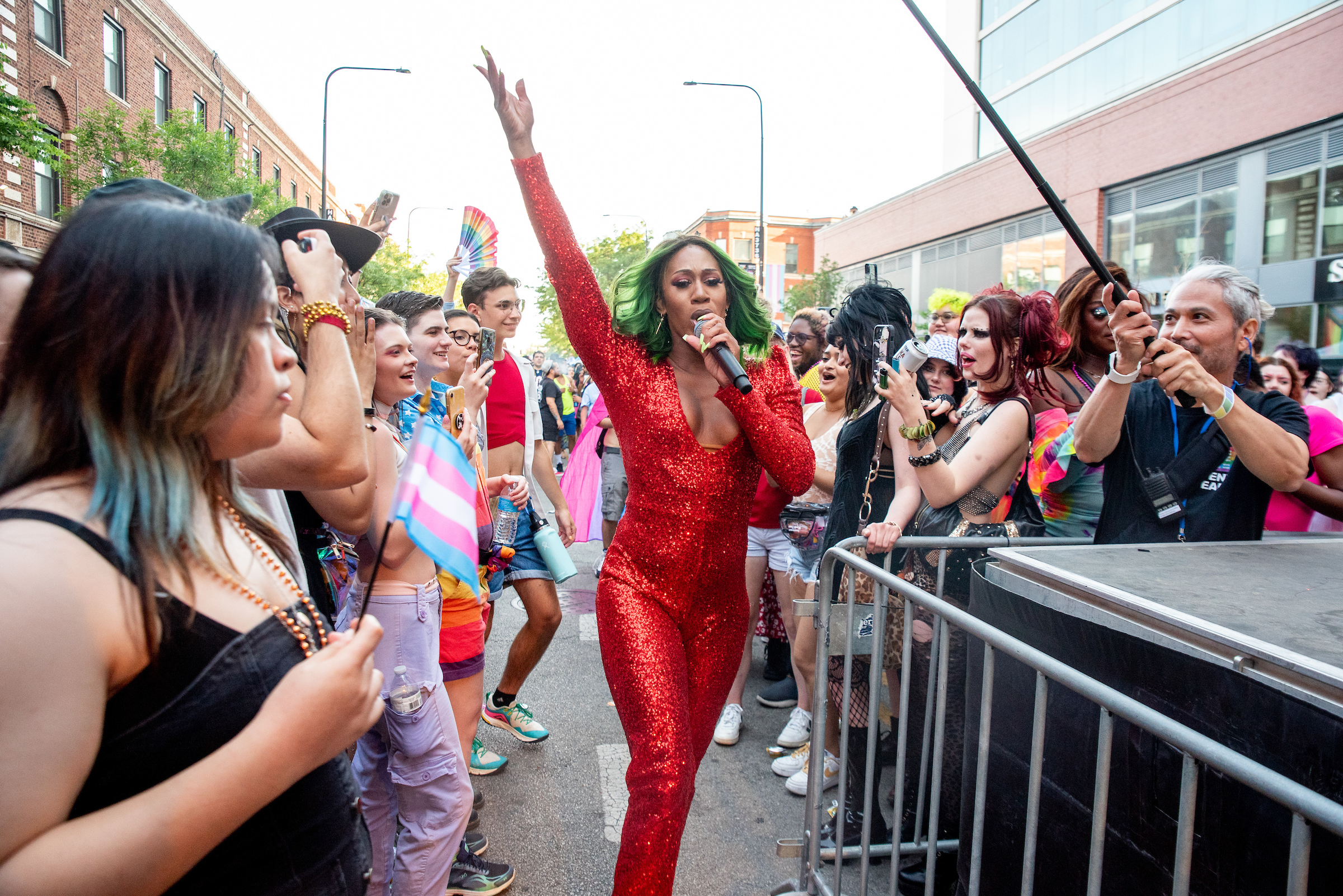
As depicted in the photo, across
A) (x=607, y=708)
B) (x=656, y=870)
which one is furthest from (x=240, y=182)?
(x=656, y=870)

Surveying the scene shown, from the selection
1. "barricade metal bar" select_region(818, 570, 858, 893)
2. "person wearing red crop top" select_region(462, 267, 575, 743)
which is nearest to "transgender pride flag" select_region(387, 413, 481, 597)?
"barricade metal bar" select_region(818, 570, 858, 893)

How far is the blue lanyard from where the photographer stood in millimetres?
2582

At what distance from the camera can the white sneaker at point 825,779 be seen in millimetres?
3650

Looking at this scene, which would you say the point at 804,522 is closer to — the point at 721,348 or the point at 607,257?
the point at 721,348

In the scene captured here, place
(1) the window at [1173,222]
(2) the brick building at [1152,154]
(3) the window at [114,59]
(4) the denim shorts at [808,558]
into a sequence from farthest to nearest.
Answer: (3) the window at [114,59] < (1) the window at [1173,222] < (2) the brick building at [1152,154] < (4) the denim shorts at [808,558]

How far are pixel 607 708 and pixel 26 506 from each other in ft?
12.8

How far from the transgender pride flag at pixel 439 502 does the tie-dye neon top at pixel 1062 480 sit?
2.59 metres

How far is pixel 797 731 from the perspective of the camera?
4.12m

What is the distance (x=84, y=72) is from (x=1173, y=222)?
25146 millimetres

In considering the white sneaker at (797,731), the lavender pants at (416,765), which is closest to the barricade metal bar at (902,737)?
the lavender pants at (416,765)

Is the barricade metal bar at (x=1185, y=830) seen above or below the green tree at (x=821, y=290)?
below

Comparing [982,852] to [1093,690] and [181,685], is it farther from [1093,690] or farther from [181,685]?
[181,685]

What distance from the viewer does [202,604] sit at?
1.05 metres

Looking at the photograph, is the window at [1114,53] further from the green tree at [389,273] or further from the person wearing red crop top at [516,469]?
the green tree at [389,273]
